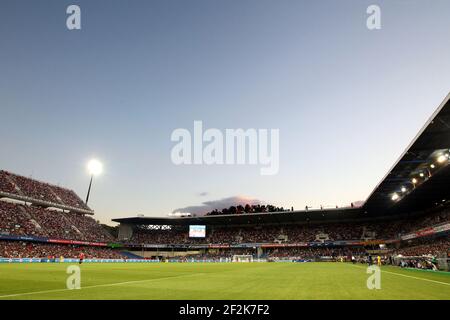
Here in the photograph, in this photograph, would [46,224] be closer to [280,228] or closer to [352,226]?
[280,228]

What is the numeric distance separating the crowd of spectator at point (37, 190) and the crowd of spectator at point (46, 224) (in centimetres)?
290

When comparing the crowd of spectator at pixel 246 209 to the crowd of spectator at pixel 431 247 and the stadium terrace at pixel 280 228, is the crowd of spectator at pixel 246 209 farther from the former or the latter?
the crowd of spectator at pixel 431 247

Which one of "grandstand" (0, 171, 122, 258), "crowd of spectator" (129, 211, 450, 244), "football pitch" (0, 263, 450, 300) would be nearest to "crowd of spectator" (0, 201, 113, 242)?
"grandstand" (0, 171, 122, 258)

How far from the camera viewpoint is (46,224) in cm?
6794

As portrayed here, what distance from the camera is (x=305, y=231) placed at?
8550 cm

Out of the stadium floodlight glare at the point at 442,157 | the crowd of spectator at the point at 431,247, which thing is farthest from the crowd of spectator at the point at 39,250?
the crowd of spectator at the point at 431,247

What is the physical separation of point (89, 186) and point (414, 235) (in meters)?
81.4

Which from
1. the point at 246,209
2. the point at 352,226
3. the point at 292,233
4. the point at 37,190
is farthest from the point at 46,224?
the point at 246,209

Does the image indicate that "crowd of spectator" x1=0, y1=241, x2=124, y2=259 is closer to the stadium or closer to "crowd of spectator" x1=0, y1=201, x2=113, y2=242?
the stadium

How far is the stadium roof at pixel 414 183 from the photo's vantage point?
983 inches

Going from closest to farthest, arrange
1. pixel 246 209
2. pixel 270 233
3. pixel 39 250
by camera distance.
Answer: pixel 39 250 < pixel 270 233 < pixel 246 209

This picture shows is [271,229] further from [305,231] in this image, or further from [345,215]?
[345,215]

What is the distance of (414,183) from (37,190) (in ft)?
261
